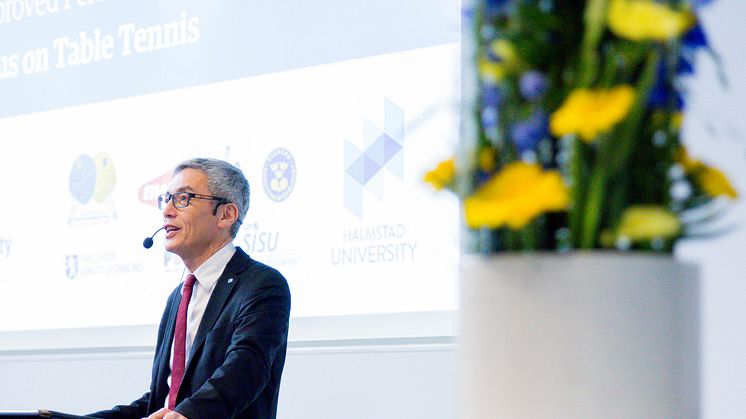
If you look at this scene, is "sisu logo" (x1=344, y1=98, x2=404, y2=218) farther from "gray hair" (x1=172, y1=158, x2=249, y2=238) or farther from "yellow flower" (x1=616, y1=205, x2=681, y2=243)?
"yellow flower" (x1=616, y1=205, x2=681, y2=243)

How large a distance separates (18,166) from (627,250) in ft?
15.0

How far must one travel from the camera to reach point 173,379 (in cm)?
305

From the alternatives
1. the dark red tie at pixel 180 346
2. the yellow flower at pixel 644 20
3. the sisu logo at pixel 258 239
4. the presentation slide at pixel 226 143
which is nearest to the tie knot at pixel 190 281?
the dark red tie at pixel 180 346

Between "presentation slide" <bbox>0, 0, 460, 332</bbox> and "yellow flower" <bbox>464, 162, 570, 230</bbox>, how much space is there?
2301mm

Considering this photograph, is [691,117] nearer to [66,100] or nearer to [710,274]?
[710,274]

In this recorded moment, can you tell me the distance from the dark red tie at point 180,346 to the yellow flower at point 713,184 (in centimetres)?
226

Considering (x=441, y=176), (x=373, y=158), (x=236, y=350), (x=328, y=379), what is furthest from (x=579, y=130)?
(x=328, y=379)

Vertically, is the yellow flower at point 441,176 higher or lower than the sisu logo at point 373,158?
lower

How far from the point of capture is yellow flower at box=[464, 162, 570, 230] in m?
0.90

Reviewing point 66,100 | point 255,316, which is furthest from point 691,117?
point 66,100

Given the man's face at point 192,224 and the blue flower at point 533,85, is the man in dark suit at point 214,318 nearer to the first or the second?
the man's face at point 192,224

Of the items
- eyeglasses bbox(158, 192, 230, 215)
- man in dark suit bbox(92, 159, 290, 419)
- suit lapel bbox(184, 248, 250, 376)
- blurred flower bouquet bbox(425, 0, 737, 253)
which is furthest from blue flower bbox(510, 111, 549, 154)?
eyeglasses bbox(158, 192, 230, 215)

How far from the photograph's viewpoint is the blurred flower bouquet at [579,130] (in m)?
0.91

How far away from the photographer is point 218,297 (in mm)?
3078
